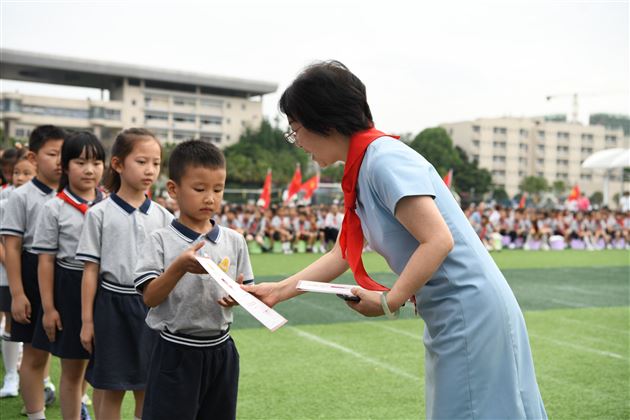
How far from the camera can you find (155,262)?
2.59m

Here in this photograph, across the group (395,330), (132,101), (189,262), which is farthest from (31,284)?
(132,101)

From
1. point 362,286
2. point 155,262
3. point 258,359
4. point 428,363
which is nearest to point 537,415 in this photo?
point 428,363

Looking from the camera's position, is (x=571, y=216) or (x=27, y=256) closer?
(x=27, y=256)

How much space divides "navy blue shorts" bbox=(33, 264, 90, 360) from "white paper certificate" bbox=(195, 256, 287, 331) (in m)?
1.56

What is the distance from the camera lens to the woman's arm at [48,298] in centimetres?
348

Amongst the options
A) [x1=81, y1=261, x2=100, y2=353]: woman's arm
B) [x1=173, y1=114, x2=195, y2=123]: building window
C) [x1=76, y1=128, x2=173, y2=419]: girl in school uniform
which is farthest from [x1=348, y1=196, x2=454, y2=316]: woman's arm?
[x1=173, y1=114, x2=195, y2=123]: building window

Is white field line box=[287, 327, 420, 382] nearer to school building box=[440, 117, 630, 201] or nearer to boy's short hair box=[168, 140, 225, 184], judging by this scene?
boy's short hair box=[168, 140, 225, 184]

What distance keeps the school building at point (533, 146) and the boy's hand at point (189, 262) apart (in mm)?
85310

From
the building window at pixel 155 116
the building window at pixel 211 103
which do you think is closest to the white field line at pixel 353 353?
the building window at pixel 155 116

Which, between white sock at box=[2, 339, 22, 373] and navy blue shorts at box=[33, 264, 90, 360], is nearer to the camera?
navy blue shorts at box=[33, 264, 90, 360]

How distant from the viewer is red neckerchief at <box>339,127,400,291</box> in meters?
2.03

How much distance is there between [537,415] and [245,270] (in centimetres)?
132

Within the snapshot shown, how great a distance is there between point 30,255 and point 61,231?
60 cm

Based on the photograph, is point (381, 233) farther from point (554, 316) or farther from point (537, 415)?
point (554, 316)
